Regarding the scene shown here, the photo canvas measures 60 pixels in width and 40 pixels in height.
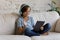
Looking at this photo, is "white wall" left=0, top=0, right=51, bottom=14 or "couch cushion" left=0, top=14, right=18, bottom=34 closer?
"couch cushion" left=0, top=14, right=18, bottom=34

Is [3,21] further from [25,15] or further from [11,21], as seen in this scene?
[25,15]

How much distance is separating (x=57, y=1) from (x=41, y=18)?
145 centimetres

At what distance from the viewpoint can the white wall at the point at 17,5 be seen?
3.91 metres

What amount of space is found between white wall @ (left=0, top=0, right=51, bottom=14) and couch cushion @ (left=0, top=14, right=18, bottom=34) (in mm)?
1029

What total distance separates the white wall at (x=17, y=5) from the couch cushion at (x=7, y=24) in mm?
1029

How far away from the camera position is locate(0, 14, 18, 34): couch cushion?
283 cm

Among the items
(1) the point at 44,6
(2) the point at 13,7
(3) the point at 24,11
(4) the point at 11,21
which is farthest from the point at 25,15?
(1) the point at 44,6

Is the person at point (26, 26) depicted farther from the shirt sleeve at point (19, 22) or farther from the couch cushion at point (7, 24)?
the couch cushion at point (7, 24)

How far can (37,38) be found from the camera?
8.48 ft

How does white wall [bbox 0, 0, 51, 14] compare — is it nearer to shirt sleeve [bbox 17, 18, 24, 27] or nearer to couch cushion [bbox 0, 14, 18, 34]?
couch cushion [bbox 0, 14, 18, 34]

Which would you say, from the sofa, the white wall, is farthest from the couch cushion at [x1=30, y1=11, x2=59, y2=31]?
the white wall

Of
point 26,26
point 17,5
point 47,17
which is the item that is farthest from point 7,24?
point 17,5

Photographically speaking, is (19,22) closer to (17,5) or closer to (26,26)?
(26,26)

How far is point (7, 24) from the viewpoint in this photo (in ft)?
9.36
